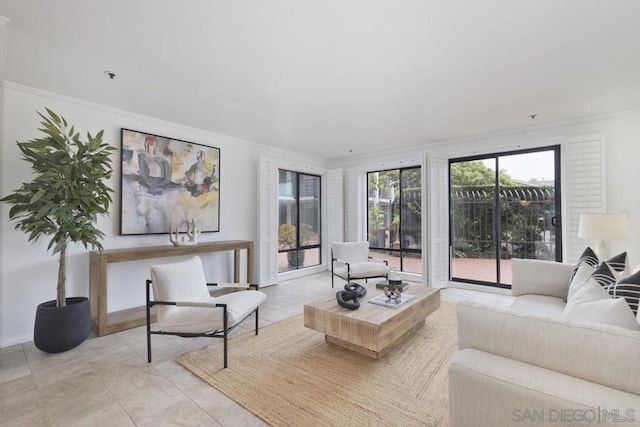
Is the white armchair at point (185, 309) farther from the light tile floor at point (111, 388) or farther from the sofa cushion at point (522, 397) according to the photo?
the sofa cushion at point (522, 397)

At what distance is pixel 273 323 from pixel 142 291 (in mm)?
1812

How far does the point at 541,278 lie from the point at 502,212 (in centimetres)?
216

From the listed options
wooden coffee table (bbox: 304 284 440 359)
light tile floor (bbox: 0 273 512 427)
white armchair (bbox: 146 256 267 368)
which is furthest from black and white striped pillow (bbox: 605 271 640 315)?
white armchair (bbox: 146 256 267 368)

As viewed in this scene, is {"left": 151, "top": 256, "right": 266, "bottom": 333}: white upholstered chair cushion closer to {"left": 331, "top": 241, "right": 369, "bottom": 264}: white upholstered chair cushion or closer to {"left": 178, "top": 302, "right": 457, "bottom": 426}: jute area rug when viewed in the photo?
{"left": 178, "top": 302, "right": 457, "bottom": 426}: jute area rug

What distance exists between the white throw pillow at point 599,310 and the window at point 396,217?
4.06 metres

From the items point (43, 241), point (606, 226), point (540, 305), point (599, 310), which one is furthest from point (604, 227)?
point (43, 241)

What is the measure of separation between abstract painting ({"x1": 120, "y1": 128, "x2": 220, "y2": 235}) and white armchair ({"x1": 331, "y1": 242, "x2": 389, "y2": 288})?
6.71 ft

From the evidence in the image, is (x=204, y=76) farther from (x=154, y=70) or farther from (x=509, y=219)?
(x=509, y=219)

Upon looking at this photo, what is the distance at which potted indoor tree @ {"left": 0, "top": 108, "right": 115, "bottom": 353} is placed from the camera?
2.58m

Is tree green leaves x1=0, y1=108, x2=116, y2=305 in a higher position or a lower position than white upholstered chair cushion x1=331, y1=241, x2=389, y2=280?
higher

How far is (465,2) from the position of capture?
5.95 feet

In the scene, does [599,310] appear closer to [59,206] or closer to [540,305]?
[540,305]

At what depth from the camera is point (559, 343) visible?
1.21 meters

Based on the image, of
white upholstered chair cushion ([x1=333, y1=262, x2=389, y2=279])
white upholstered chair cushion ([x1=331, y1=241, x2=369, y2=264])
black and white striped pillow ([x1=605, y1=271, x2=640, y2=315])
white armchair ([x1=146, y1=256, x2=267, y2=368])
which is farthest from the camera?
white upholstered chair cushion ([x1=331, y1=241, x2=369, y2=264])
